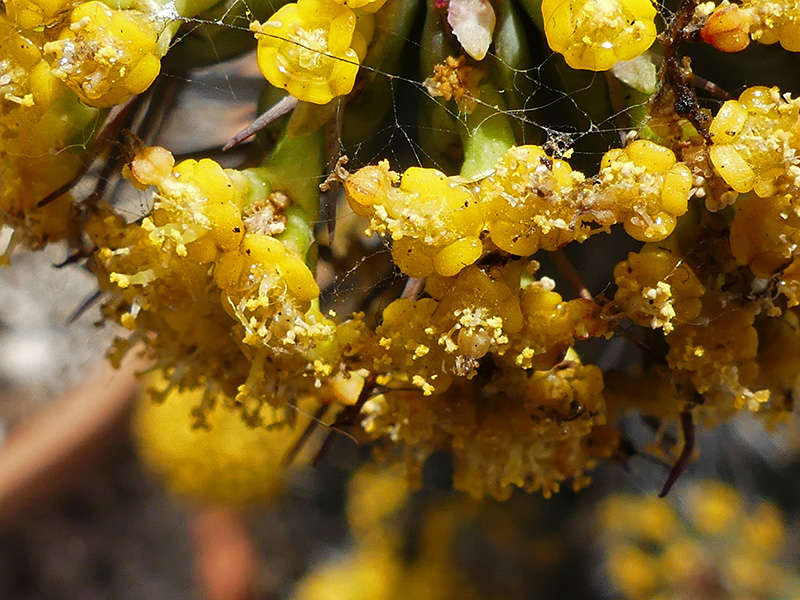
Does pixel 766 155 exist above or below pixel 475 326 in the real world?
above

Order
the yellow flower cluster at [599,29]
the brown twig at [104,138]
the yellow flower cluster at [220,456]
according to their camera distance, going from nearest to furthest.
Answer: the yellow flower cluster at [599,29] → the brown twig at [104,138] → the yellow flower cluster at [220,456]

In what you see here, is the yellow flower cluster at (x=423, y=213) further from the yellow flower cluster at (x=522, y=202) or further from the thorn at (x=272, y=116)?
the thorn at (x=272, y=116)

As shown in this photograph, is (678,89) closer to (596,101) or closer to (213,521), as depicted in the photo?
(596,101)

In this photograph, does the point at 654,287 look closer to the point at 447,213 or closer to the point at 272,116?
the point at 447,213

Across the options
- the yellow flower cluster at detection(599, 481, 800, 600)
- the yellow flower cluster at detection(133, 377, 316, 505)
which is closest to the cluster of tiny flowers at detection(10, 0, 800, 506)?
the yellow flower cluster at detection(133, 377, 316, 505)

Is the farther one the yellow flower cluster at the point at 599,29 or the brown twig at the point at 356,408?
the brown twig at the point at 356,408

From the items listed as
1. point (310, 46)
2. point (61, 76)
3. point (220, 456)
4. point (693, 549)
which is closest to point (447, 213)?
point (310, 46)

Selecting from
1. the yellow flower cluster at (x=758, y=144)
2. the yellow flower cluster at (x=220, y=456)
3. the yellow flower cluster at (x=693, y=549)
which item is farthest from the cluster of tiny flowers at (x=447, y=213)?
the yellow flower cluster at (x=693, y=549)
